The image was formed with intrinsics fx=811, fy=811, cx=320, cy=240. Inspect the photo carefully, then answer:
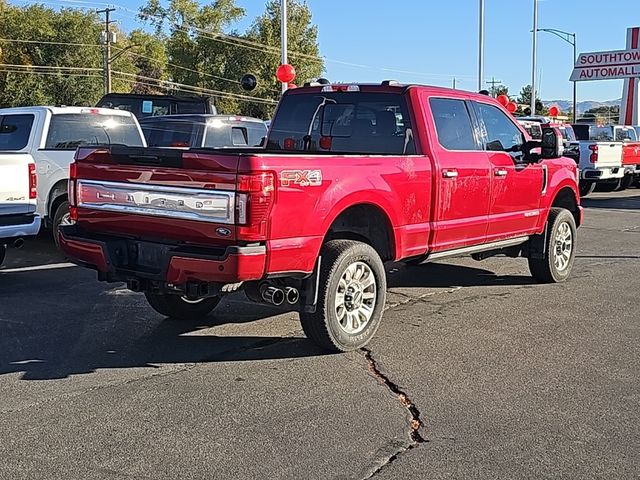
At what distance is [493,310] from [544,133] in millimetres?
2003

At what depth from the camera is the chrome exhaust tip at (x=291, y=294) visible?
5.59 m

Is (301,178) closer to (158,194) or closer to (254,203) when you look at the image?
(254,203)

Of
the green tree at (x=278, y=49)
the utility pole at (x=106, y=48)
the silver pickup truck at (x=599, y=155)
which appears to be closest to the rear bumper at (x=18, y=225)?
the silver pickup truck at (x=599, y=155)

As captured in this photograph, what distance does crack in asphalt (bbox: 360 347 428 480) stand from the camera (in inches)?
163

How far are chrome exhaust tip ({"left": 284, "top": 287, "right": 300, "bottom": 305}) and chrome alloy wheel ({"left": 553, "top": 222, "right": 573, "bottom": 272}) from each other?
405 cm

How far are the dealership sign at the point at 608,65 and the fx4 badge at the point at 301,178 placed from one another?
30.5 meters

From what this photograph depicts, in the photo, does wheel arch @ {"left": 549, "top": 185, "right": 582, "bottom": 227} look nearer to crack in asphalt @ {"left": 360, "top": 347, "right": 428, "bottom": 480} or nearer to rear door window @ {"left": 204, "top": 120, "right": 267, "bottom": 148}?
crack in asphalt @ {"left": 360, "top": 347, "right": 428, "bottom": 480}

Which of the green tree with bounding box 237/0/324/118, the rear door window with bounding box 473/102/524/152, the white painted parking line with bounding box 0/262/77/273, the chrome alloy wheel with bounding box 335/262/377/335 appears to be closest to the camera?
the chrome alloy wheel with bounding box 335/262/377/335

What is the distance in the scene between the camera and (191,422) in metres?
4.61

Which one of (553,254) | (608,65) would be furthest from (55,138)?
(608,65)

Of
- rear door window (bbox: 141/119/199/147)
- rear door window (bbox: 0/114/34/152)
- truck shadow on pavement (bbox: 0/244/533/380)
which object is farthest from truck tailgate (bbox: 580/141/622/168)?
rear door window (bbox: 0/114/34/152)

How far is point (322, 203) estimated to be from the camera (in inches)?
222

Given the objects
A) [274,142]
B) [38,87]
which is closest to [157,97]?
[274,142]

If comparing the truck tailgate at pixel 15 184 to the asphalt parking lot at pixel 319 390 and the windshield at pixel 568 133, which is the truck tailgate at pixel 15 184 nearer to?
the asphalt parking lot at pixel 319 390
